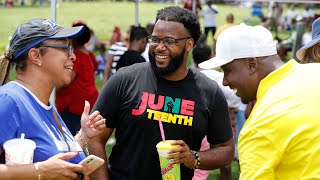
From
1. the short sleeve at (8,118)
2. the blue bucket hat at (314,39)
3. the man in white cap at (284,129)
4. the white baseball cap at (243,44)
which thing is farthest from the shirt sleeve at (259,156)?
the blue bucket hat at (314,39)

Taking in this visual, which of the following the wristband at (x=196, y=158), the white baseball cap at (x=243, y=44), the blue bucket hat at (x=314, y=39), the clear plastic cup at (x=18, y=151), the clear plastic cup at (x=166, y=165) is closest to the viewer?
the clear plastic cup at (x=18, y=151)

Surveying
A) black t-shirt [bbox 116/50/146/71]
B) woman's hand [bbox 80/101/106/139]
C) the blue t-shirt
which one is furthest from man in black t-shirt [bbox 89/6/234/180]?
black t-shirt [bbox 116/50/146/71]

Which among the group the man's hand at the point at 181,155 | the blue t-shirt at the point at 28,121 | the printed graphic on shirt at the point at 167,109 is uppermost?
the blue t-shirt at the point at 28,121

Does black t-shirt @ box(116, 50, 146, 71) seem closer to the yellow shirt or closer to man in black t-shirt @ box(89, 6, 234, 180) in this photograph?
man in black t-shirt @ box(89, 6, 234, 180)

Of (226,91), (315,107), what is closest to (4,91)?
(315,107)

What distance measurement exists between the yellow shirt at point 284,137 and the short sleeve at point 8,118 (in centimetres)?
104

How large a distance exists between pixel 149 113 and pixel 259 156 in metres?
1.09

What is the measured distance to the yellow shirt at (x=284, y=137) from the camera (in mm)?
2402

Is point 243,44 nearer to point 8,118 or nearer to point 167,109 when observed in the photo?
point 167,109

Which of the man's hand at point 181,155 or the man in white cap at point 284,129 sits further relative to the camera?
the man's hand at point 181,155

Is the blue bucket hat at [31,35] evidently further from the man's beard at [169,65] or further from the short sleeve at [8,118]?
the man's beard at [169,65]

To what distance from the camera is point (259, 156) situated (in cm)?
242

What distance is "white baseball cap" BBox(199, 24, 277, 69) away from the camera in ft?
8.90

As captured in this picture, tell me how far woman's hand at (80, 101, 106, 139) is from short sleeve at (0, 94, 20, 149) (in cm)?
59
